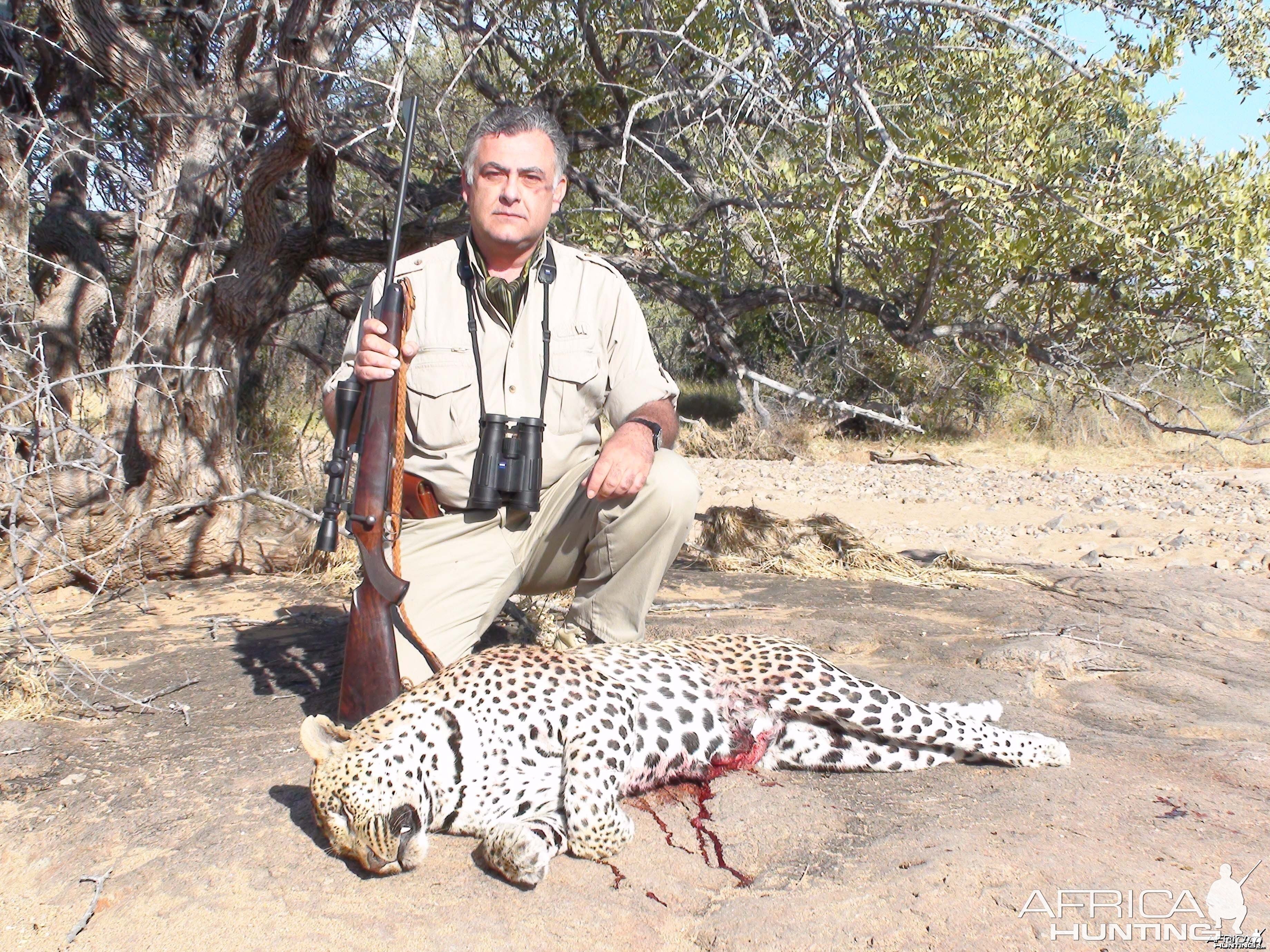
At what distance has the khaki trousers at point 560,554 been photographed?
356 cm

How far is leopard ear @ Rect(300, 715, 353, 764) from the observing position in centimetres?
269

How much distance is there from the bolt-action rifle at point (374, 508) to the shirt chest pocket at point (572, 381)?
0.52 metres

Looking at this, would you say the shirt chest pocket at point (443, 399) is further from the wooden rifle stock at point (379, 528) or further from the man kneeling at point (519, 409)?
the wooden rifle stock at point (379, 528)

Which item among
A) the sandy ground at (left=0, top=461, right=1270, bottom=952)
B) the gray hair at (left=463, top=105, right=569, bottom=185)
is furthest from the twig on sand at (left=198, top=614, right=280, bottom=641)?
the gray hair at (left=463, top=105, right=569, bottom=185)

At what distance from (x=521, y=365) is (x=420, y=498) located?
0.57 metres

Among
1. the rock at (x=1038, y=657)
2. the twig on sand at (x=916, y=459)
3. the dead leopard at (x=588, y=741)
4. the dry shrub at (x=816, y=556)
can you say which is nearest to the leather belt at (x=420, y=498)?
the dead leopard at (x=588, y=741)

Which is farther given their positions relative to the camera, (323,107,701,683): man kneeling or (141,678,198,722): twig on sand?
(141,678,198,722): twig on sand

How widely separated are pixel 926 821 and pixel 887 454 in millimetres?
10177

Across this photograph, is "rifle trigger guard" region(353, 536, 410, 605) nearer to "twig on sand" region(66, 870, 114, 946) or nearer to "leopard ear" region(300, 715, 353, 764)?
"leopard ear" region(300, 715, 353, 764)

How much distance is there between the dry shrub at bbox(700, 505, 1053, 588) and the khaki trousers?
2353 millimetres

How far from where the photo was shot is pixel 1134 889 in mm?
2430

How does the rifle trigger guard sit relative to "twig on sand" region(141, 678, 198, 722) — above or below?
above

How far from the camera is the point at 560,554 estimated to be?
3.81m

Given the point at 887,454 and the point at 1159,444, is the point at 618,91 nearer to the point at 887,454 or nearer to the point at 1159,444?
the point at 887,454
